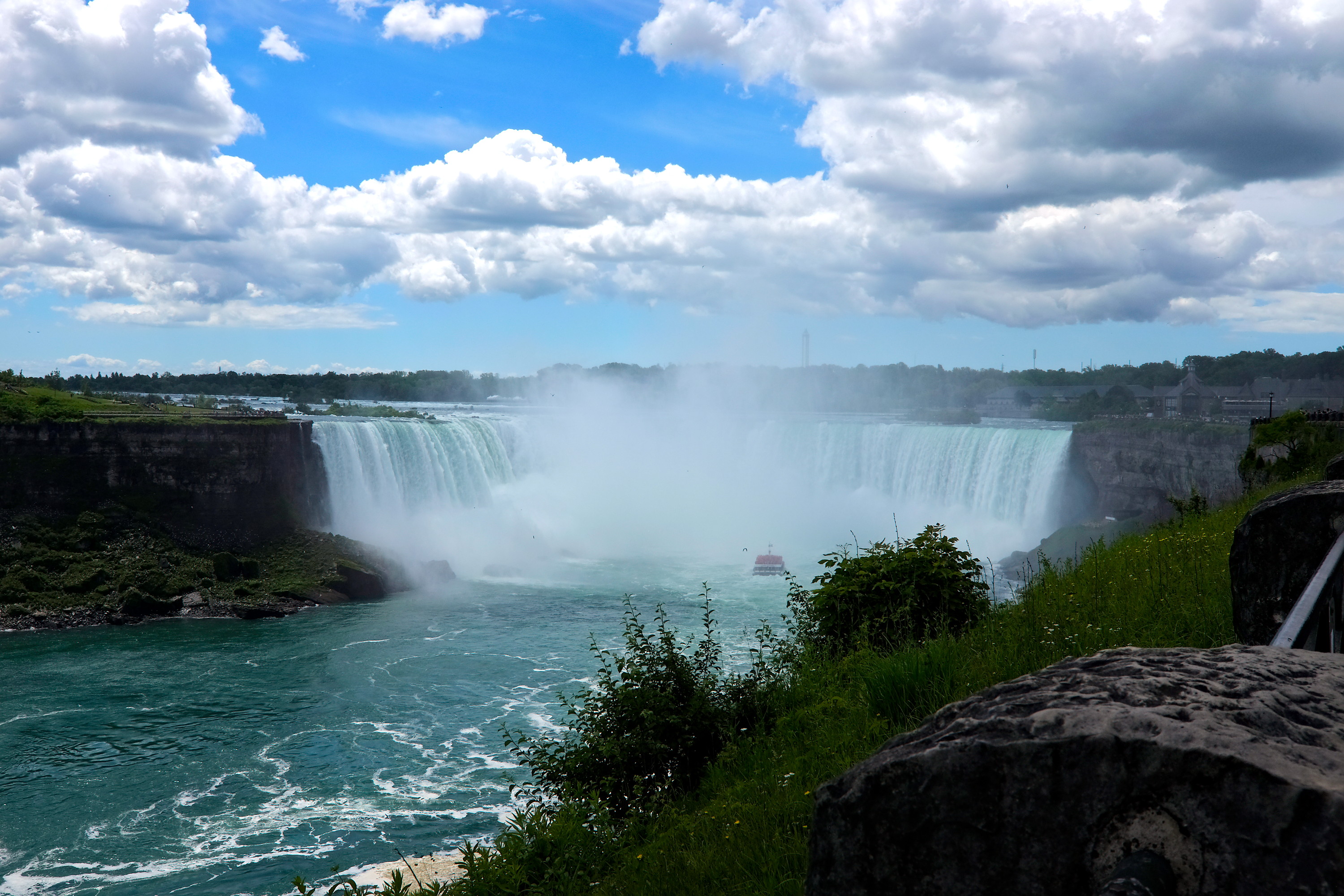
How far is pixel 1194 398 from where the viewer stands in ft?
181

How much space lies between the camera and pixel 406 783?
1476 centimetres

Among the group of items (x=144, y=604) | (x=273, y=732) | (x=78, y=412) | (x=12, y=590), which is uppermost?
(x=78, y=412)

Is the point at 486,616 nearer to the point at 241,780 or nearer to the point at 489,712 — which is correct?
the point at 489,712

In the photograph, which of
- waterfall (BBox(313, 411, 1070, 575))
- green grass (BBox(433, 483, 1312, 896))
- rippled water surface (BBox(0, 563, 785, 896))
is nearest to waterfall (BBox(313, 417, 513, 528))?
waterfall (BBox(313, 411, 1070, 575))

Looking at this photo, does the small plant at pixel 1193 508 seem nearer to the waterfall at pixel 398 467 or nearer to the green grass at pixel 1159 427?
the green grass at pixel 1159 427

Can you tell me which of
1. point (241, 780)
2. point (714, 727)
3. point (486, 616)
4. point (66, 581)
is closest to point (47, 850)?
point (241, 780)

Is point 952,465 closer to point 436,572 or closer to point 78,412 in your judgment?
point 436,572

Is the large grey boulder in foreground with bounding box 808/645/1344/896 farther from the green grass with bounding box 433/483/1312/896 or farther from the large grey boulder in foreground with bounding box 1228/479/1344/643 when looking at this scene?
the green grass with bounding box 433/483/1312/896

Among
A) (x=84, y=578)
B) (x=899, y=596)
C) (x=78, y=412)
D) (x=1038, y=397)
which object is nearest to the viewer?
(x=899, y=596)

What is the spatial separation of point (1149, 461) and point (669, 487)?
2441 centimetres

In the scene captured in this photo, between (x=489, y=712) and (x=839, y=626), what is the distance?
34.6 ft

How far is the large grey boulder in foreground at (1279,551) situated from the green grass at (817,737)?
0.45m

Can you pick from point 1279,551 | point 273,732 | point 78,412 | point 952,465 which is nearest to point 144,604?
Result: point 78,412

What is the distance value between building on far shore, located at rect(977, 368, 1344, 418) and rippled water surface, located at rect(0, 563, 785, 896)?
33.0 metres
